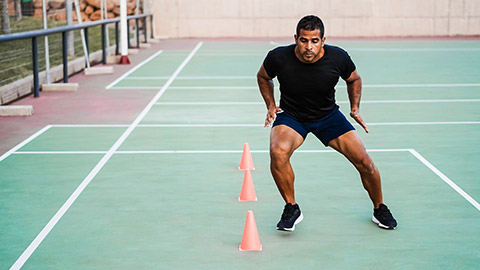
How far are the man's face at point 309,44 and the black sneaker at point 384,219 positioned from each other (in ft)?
4.64

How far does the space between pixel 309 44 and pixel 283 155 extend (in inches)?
36.1

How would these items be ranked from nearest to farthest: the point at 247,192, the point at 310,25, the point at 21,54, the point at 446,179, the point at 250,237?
1. the point at 250,237
2. the point at 310,25
3. the point at 247,192
4. the point at 446,179
5. the point at 21,54

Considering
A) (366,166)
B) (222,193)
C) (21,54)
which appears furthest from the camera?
(21,54)

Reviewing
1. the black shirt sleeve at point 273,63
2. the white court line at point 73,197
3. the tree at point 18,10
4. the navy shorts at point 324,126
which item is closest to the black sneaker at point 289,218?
the navy shorts at point 324,126

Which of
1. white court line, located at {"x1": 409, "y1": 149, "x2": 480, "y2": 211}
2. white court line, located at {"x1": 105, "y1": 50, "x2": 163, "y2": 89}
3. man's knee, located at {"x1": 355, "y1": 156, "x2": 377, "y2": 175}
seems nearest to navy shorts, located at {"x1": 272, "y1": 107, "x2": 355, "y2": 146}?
man's knee, located at {"x1": 355, "y1": 156, "x2": 377, "y2": 175}

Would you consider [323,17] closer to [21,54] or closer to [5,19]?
[21,54]

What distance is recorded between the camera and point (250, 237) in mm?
5965

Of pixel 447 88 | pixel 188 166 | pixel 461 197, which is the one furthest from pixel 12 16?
pixel 461 197

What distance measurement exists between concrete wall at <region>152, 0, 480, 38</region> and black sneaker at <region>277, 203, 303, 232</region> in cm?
3123

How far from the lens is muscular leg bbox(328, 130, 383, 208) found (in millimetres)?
6496

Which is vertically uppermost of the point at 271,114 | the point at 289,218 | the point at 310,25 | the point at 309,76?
the point at 310,25

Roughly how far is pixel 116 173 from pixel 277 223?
272 cm

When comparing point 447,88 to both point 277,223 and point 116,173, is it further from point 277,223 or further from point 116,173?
point 277,223

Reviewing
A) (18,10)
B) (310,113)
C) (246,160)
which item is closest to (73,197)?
(246,160)
